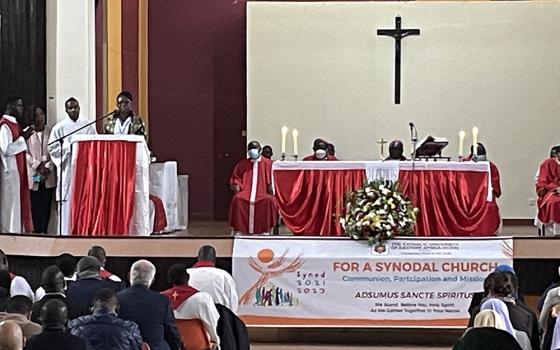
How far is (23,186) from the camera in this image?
11719 mm

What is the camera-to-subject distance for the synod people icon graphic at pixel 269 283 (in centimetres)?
1012

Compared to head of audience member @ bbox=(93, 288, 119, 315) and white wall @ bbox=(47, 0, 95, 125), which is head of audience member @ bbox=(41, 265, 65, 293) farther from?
white wall @ bbox=(47, 0, 95, 125)

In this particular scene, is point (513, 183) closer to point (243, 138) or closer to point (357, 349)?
point (243, 138)

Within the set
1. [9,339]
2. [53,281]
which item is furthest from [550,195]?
[9,339]

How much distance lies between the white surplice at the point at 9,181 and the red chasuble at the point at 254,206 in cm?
239

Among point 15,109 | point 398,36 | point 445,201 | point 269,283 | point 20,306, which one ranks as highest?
point 398,36

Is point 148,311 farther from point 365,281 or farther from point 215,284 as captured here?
point 365,281

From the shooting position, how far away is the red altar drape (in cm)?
1125

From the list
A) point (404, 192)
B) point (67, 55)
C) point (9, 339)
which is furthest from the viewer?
point (67, 55)

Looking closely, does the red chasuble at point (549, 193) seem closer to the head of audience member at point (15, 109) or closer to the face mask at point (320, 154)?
the face mask at point (320, 154)

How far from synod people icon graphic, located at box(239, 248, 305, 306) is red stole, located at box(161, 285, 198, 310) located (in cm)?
298

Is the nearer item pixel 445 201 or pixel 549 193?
pixel 445 201

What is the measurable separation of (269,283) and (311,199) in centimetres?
158

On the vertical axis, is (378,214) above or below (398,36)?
below
